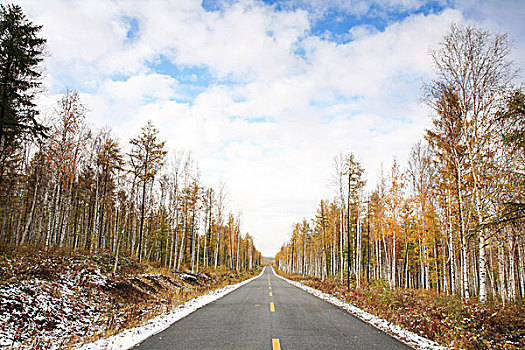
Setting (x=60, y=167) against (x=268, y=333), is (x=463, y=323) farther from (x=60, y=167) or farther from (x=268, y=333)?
(x=60, y=167)

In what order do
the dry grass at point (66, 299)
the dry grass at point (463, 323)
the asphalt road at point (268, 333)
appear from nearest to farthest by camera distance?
the asphalt road at point (268, 333), the dry grass at point (463, 323), the dry grass at point (66, 299)

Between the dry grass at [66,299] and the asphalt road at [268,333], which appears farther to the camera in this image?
the dry grass at [66,299]

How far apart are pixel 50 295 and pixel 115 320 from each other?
2.62 meters

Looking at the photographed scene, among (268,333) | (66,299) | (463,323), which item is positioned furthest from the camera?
(66,299)

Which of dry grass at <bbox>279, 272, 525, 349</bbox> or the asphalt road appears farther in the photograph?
dry grass at <bbox>279, 272, 525, 349</bbox>

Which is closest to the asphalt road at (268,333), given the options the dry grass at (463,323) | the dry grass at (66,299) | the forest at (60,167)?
the dry grass at (463,323)

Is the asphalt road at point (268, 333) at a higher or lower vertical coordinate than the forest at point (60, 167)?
lower

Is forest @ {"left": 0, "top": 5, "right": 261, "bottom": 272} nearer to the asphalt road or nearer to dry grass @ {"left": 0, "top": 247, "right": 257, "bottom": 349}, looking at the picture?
dry grass @ {"left": 0, "top": 247, "right": 257, "bottom": 349}

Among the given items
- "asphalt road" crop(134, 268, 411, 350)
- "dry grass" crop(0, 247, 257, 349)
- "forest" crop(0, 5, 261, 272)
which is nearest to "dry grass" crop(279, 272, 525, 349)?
"asphalt road" crop(134, 268, 411, 350)

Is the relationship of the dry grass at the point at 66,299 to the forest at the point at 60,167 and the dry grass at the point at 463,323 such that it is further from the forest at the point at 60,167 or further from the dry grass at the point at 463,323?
the dry grass at the point at 463,323

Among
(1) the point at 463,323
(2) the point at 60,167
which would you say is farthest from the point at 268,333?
(2) the point at 60,167

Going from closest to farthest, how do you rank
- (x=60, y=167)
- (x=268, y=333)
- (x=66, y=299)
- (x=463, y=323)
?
(x=268, y=333) → (x=463, y=323) → (x=66, y=299) → (x=60, y=167)

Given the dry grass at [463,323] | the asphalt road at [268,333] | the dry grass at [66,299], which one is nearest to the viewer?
the asphalt road at [268,333]

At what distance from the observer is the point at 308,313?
11.0 m
